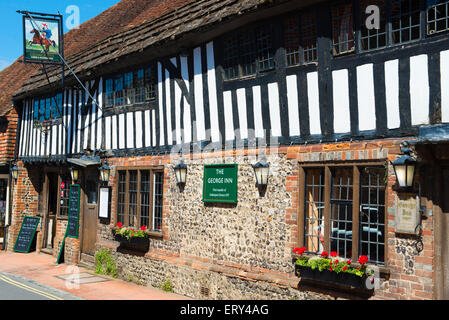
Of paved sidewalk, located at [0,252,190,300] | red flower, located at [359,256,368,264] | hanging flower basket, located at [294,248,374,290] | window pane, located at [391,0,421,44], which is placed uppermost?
window pane, located at [391,0,421,44]

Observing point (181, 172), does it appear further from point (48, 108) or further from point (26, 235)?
point (26, 235)

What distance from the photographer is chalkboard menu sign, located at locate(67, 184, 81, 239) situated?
13.3 metres

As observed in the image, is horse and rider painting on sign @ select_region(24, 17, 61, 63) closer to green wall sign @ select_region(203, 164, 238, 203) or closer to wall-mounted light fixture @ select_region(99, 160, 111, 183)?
wall-mounted light fixture @ select_region(99, 160, 111, 183)

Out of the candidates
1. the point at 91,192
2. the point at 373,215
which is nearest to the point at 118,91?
the point at 91,192

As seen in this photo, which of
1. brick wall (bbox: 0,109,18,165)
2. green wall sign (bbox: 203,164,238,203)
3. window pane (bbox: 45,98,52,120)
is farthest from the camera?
brick wall (bbox: 0,109,18,165)

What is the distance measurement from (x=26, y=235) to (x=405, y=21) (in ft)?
45.5

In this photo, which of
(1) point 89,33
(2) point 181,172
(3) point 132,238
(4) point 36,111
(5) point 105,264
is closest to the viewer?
(2) point 181,172

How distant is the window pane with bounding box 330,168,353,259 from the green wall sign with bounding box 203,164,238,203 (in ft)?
6.79

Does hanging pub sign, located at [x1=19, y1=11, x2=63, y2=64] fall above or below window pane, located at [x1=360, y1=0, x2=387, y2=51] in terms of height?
above

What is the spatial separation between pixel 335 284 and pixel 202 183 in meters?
3.57

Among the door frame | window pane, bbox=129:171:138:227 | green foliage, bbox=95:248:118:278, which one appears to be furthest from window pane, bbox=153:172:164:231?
the door frame

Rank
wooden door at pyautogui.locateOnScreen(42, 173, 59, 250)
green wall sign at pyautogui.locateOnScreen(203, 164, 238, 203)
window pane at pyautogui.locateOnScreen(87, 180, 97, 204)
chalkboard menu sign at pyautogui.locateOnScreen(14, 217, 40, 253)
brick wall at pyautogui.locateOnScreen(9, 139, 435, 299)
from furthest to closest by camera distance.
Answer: wooden door at pyautogui.locateOnScreen(42, 173, 59, 250) < chalkboard menu sign at pyautogui.locateOnScreen(14, 217, 40, 253) < window pane at pyautogui.locateOnScreen(87, 180, 97, 204) < green wall sign at pyautogui.locateOnScreen(203, 164, 238, 203) < brick wall at pyautogui.locateOnScreen(9, 139, 435, 299)

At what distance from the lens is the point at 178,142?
1025 centimetres

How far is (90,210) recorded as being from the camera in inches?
512
